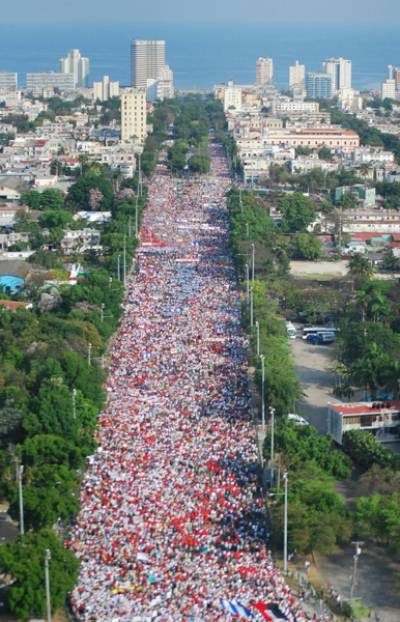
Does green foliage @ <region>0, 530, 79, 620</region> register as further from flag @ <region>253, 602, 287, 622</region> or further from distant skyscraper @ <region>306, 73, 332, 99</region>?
distant skyscraper @ <region>306, 73, 332, 99</region>

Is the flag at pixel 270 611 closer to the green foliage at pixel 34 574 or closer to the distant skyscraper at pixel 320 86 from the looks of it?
the green foliage at pixel 34 574

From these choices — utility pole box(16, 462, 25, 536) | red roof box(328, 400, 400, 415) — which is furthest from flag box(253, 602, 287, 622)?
red roof box(328, 400, 400, 415)

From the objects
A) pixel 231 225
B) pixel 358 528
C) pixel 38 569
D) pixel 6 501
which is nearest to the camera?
pixel 38 569

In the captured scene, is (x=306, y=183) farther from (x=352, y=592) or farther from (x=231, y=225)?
(x=352, y=592)

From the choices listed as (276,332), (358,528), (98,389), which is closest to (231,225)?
(276,332)

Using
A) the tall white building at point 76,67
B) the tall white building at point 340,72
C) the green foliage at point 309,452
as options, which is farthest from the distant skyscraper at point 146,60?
the green foliage at point 309,452

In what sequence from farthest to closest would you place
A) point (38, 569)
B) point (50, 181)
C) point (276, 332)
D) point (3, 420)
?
point (50, 181)
point (276, 332)
point (3, 420)
point (38, 569)
